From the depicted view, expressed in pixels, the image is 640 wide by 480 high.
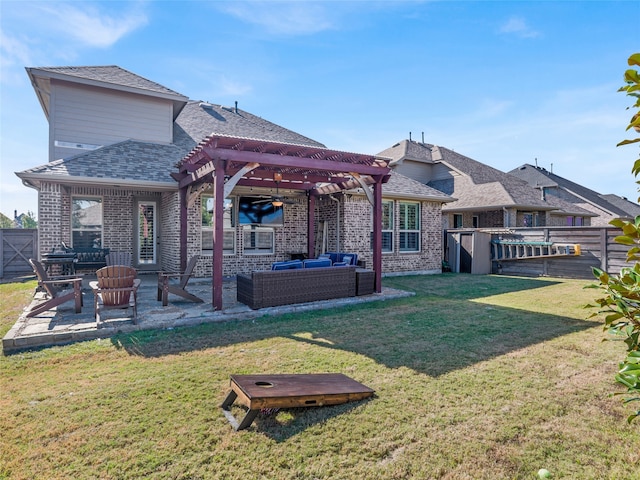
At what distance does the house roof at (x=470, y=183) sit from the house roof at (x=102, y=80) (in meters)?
13.3

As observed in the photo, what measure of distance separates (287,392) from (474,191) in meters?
21.6

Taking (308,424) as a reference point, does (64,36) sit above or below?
above

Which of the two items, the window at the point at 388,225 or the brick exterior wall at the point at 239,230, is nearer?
the brick exterior wall at the point at 239,230

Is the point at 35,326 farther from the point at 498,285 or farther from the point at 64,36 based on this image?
the point at 498,285

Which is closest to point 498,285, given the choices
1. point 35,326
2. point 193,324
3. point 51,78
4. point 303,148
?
point 303,148

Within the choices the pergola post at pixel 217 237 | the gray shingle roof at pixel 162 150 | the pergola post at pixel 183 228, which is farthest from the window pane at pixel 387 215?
the pergola post at pixel 217 237

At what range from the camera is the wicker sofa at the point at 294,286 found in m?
7.19

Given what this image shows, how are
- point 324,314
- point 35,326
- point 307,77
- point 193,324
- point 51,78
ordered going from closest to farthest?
point 35,326 → point 193,324 → point 324,314 → point 51,78 → point 307,77

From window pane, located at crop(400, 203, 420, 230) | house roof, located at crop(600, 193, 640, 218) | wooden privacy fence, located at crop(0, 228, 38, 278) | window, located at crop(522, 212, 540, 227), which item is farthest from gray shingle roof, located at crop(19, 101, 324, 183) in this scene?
house roof, located at crop(600, 193, 640, 218)

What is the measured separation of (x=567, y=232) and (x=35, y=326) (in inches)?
592

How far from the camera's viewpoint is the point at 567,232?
40.3 feet

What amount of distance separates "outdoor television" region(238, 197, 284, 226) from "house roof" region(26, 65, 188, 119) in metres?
4.65

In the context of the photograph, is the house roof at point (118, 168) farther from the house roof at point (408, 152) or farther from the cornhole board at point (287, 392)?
the house roof at point (408, 152)

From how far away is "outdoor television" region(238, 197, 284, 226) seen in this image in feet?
38.3
